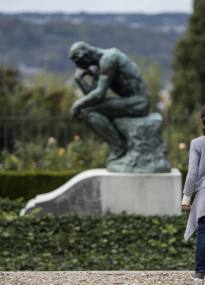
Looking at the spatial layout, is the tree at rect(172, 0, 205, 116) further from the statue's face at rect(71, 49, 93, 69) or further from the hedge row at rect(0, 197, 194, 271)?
the hedge row at rect(0, 197, 194, 271)

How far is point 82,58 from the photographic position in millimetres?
12508

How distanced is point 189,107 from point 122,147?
1813 centimetres

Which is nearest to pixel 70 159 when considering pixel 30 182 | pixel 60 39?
pixel 30 182

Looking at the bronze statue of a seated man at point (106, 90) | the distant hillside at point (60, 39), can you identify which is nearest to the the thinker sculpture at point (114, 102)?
the bronze statue of a seated man at point (106, 90)

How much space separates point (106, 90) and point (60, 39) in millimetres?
85151

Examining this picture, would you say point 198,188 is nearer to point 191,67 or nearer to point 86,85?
point 86,85

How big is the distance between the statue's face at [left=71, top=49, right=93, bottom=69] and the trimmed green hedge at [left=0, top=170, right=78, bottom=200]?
2.66 metres

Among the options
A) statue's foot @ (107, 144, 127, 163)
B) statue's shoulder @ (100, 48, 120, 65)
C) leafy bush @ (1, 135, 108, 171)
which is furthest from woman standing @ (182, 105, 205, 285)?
leafy bush @ (1, 135, 108, 171)

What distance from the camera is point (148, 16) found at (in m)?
122

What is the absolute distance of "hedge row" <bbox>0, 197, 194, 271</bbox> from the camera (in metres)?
9.59

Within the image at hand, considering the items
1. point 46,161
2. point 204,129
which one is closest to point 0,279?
point 204,129

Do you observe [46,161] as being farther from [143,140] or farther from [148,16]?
[148,16]

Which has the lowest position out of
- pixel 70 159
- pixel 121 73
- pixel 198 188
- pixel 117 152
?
pixel 70 159

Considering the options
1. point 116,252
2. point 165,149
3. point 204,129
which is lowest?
point 116,252
